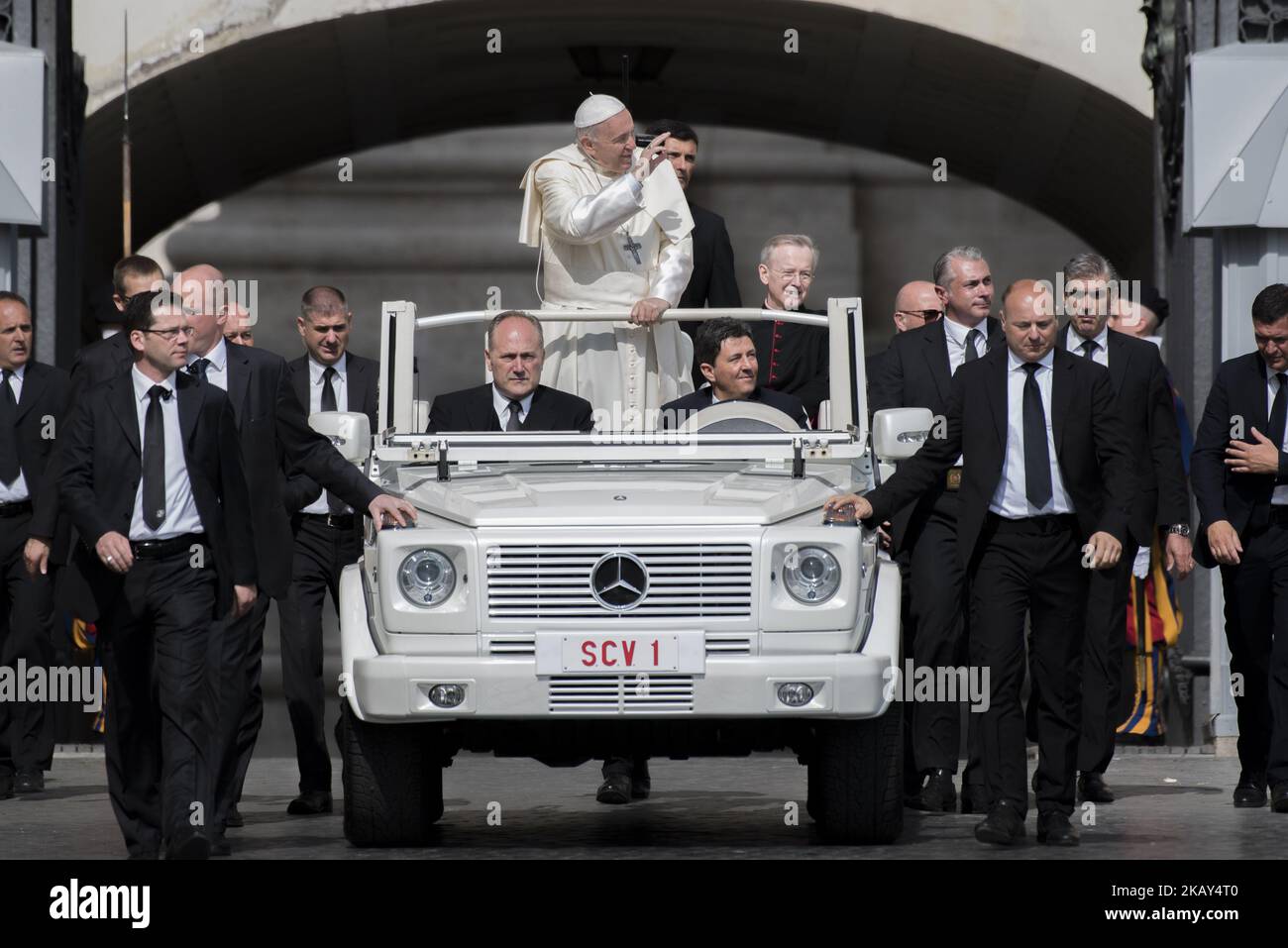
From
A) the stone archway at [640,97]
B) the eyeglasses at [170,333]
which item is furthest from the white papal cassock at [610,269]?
the stone archway at [640,97]

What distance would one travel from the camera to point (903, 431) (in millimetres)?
8914

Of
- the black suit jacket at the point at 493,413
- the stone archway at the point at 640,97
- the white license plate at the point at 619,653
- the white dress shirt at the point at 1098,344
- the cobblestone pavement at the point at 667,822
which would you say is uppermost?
the stone archway at the point at 640,97

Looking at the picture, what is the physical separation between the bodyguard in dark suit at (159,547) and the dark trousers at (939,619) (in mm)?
2764

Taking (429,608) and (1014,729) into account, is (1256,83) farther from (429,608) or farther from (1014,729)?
(429,608)

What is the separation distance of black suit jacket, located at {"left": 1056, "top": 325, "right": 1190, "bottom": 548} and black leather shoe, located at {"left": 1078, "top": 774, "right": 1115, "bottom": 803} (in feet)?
3.15

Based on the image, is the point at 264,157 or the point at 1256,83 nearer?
the point at 1256,83

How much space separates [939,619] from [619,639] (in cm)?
208

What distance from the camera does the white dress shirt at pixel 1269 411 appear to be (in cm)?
1025

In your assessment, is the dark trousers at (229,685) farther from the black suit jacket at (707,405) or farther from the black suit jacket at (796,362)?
the black suit jacket at (796,362)

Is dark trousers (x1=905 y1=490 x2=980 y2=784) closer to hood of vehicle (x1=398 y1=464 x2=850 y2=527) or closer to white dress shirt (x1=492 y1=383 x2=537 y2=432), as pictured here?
hood of vehicle (x1=398 y1=464 x2=850 y2=527)

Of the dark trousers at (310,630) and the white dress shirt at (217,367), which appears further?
the dark trousers at (310,630)

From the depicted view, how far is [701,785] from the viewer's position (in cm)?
1122

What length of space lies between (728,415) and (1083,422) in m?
1.39
